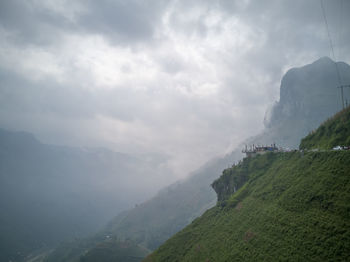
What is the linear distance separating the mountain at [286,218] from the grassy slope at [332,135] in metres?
0.46

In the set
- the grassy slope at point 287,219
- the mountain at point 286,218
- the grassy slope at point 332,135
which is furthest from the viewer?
the grassy slope at point 332,135

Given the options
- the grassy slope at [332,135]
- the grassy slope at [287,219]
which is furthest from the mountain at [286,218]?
the grassy slope at [332,135]

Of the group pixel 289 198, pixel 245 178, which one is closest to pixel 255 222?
pixel 289 198

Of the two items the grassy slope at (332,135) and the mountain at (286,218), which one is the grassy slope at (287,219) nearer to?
the mountain at (286,218)

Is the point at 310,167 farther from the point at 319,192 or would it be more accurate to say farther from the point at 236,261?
the point at 236,261

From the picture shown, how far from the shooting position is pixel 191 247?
83.7m

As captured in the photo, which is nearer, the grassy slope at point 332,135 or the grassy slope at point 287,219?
the grassy slope at point 287,219

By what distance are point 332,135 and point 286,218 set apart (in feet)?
134

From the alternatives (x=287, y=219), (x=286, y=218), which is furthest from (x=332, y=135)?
(x=287, y=219)

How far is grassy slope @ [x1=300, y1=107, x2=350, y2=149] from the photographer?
225 ft

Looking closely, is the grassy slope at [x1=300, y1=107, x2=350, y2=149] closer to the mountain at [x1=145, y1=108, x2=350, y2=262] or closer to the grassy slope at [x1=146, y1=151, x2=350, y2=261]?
the mountain at [x1=145, y1=108, x2=350, y2=262]

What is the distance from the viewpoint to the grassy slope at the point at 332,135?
68.5 meters

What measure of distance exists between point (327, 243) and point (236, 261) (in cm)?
2289

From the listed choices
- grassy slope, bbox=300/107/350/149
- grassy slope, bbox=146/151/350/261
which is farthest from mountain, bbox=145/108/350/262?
grassy slope, bbox=300/107/350/149
